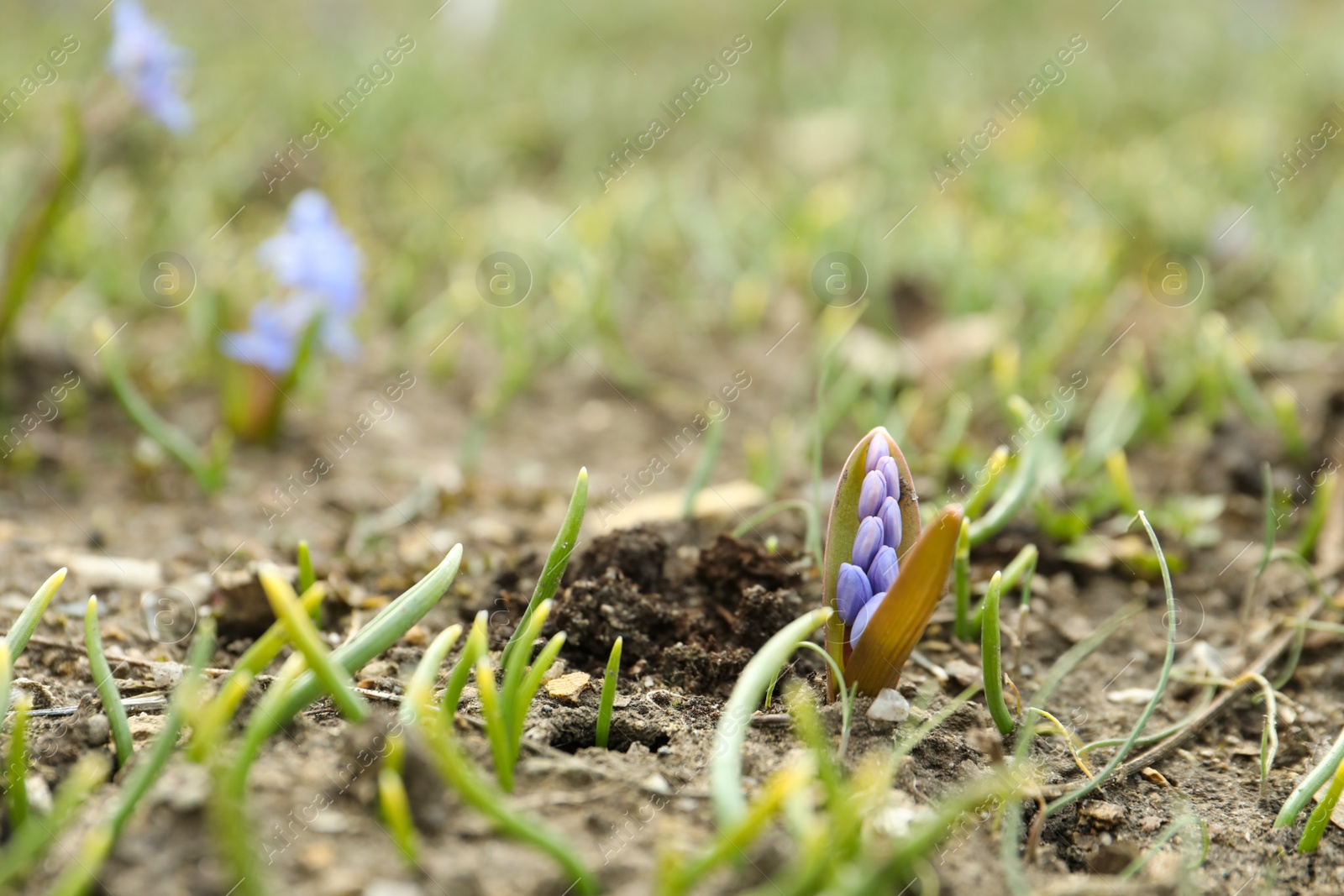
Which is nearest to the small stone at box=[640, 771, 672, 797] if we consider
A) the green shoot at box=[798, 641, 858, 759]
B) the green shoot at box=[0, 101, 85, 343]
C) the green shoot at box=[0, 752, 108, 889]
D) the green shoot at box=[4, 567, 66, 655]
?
the green shoot at box=[798, 641, 858, 759]

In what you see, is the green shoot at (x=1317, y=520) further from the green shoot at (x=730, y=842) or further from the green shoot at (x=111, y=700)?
the green shoot at (x=111, y=700)

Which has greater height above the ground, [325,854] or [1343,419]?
[325,854]

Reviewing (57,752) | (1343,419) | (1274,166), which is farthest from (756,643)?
(1274,166)

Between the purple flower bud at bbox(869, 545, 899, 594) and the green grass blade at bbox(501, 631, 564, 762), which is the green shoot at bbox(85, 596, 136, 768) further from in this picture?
the purple flower bud at bbox(869, 545, 899, 594)

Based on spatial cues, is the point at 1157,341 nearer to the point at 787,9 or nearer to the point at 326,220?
the point at 326,220

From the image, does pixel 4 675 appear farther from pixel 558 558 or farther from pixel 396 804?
pixel 558 558

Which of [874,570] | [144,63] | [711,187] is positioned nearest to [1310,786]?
[874,570]
